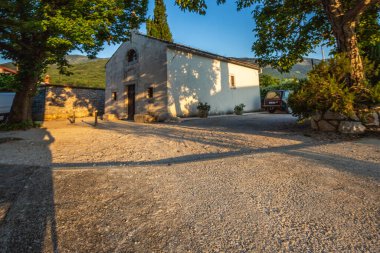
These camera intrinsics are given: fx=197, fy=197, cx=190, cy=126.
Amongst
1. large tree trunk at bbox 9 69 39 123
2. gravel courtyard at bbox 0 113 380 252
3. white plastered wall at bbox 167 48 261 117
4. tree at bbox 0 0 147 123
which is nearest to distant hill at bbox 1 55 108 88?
large tree trunk at bbox 9 69 39 123

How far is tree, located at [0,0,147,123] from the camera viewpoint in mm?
7217

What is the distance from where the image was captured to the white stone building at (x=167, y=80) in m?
13.3

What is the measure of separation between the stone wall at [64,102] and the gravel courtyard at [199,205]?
15739mm

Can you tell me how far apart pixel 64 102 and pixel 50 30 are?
1149 cm

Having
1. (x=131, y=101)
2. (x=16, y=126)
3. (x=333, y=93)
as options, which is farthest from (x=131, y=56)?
(x=333, y=93)

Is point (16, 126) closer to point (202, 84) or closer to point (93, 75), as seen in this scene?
point (202, 84)

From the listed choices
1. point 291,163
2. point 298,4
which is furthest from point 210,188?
point 298,4

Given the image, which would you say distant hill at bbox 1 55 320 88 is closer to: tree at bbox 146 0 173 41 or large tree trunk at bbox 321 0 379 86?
large tree trunk at bbox 321 0 379 86

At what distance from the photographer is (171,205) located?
Answer: 80.5 inches

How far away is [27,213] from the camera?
1881 mm

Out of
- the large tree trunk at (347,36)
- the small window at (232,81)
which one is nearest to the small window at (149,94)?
the small window at (232,81)

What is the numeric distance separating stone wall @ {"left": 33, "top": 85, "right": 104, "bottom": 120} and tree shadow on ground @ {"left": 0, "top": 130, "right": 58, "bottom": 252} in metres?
15.9

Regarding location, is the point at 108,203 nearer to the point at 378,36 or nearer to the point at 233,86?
the point at 378,36

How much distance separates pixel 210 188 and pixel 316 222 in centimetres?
113
